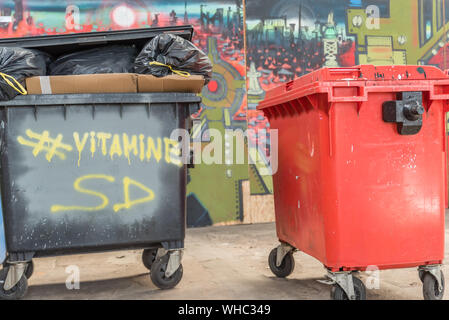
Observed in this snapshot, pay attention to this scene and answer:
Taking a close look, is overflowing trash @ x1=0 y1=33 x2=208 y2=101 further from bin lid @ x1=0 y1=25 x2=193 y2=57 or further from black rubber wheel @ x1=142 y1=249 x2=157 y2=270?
black rubber wheel @ x1=142 y1=249 x2=157 y2=270

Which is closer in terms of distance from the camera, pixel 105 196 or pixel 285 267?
pixel 105 196

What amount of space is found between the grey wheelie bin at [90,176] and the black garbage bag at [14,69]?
7cm

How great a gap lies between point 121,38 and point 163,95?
546 mm

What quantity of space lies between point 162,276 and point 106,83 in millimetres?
1253

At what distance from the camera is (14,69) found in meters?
2.65

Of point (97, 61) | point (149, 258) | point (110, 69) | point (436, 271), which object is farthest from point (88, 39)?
point (436, 271)

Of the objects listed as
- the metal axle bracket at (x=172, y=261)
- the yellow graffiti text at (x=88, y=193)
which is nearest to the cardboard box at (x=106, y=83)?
the yellow graffiti text at (x=88, y=193)

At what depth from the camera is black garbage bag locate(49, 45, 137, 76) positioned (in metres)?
2.95

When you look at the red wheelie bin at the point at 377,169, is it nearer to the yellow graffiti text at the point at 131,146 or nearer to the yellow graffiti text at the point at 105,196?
the yellow graffiti text at the point at 131,146

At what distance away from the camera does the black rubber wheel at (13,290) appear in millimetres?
2723

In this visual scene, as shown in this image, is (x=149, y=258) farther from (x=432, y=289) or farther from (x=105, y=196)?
(x=432, y=289)
